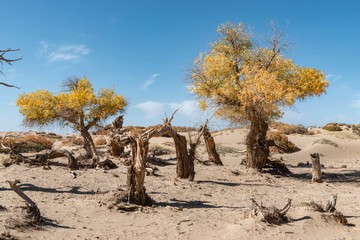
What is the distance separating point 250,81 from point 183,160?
449cm

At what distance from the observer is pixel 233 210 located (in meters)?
8.49

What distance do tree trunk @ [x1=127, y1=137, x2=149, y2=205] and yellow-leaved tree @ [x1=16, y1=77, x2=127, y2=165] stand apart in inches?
370

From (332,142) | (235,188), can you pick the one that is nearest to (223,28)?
(235,188)

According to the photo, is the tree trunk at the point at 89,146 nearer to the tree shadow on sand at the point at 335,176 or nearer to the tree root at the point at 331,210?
the tree shadow on sand at the point at 335,176

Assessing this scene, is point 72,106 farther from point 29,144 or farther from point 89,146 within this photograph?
point 29,144

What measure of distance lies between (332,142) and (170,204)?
23.7 metres

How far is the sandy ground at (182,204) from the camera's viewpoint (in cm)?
673

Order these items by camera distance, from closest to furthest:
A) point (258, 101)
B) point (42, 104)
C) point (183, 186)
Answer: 1. point (183, 186)
2. point (258, 101)
3. point (42, 104)

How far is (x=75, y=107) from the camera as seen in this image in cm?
1811

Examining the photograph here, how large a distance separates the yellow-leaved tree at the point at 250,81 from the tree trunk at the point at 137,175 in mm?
6461

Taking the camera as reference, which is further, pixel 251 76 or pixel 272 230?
pixel 251 76

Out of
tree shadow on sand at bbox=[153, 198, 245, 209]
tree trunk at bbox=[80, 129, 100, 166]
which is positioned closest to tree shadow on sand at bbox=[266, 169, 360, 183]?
tree shadow on sand at bbox=[153, 198, 245, 209]

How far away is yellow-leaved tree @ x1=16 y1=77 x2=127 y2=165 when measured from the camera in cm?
1802

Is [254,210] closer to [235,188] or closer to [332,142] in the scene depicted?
[235,188]
